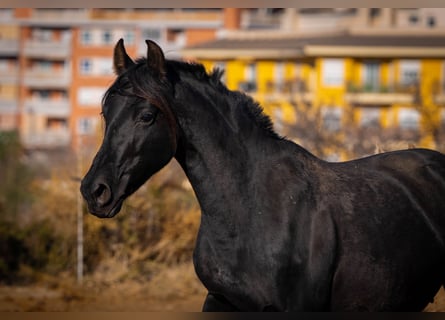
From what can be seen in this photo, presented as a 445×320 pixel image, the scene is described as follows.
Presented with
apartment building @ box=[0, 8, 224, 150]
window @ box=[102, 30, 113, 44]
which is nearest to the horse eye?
apartment building @ box=[0, 8, 224, 150]

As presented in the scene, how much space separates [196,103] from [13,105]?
74.6 meters

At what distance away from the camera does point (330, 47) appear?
48.2 meters

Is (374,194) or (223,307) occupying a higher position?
(374,194)

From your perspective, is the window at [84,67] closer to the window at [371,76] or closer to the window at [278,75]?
the window at [278,75]

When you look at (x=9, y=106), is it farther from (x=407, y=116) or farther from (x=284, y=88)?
(x=407, y=116)

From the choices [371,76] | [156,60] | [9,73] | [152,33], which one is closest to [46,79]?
[9,73]

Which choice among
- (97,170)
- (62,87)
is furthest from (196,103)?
(62,87)

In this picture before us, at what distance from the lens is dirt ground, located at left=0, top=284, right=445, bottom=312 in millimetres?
13086

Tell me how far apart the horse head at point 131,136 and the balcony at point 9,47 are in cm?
7503

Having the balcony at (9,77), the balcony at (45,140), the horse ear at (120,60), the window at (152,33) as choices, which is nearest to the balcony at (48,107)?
the balcony at (9,77)

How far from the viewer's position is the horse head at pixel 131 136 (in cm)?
474

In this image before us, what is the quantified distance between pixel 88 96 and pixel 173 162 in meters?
57.9

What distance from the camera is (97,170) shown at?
187 inches

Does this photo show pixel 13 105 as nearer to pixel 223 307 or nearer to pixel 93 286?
pixel 93 286
